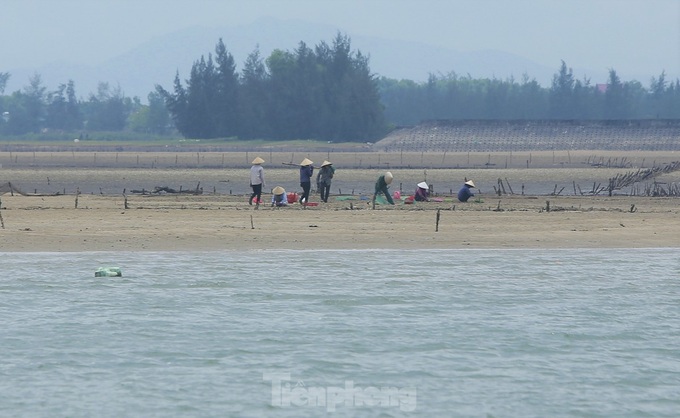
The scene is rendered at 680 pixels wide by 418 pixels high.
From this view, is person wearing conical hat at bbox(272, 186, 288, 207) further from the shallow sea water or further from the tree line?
the tree line

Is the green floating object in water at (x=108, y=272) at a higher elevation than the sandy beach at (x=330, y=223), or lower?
lower

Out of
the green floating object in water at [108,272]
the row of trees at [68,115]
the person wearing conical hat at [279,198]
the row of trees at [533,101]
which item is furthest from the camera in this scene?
the row of trees at [68,115]

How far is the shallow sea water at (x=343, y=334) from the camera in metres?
13.3

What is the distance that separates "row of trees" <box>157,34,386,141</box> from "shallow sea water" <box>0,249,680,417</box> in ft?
262

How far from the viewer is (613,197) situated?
34.0m

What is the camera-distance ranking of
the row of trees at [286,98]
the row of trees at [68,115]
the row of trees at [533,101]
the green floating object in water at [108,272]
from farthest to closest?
1. the row of trees at [68,115]
2. the row of trees at [533,101]
3. the row of trees at [286,98]
4. the green floating object in water at [108,272]

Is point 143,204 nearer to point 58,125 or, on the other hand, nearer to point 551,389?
point 551,389

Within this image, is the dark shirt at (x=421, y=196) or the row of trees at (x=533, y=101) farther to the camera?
the row of trees at (x=533, y=101)

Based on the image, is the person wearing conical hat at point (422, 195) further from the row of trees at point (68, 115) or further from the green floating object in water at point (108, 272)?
the row of trees at point (68, 115)

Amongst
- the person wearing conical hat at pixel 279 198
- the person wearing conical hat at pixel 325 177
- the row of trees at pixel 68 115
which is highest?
the person wearing conical hat at pixel 325 177

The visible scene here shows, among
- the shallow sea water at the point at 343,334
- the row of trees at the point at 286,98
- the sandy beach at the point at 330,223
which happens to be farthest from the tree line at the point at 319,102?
the shallow sea water at the point at 343,334

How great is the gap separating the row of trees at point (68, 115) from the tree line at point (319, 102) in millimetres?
185

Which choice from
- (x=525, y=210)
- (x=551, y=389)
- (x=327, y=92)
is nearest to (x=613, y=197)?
(x=525, y=210)

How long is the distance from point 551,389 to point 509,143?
6771cm
